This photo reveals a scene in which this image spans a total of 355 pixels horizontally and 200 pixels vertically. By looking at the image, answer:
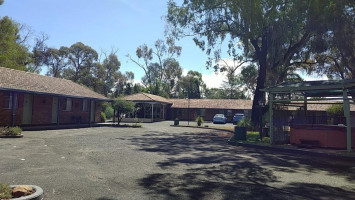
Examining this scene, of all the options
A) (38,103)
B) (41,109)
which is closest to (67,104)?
(41,109)

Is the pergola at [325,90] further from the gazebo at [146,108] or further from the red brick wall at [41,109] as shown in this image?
the gazebo at [146,108]

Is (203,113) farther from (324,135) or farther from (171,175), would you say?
(171,175)

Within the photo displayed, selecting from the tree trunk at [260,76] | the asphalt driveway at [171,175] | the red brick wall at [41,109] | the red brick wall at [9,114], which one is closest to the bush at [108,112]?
the red brick wall at [41,109]

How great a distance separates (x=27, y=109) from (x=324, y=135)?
20231 millimetres

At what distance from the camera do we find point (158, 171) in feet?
26.6

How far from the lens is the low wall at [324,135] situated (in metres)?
13.3

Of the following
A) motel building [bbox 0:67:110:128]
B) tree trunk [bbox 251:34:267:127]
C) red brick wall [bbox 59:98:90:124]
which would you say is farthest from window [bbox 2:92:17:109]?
tree trunk [bbox 251:34:267:127]

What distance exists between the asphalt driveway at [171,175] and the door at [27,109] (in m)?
11.3

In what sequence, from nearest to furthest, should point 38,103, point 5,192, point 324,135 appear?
point 5,192 < point 324,135 < point 38,103

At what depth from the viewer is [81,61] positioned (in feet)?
186

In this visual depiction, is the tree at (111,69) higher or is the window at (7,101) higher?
the tree at (111,69)

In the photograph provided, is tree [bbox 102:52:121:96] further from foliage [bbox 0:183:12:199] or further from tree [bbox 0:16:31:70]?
foliage [bbox 0:183:12:199]

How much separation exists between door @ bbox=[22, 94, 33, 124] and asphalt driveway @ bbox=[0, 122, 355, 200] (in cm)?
1129

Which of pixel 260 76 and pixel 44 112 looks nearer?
pixel 260 76
